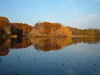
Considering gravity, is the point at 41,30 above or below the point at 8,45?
above

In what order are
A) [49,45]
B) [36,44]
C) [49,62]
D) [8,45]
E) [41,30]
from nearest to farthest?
1. [49,62]
2. [8,45]
3. [49,45]
4. [36,44]
5. [41,30]

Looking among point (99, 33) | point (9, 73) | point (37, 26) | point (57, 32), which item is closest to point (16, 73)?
point (9, 73)

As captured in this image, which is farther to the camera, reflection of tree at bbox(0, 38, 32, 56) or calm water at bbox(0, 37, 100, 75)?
reflection of tree at bbox(0, 38, 32, 56)

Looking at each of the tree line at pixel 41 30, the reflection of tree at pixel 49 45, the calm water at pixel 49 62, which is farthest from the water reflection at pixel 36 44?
the tree line at pixel 41 30

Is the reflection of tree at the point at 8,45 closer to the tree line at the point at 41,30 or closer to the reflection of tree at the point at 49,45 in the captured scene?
the reflection of tree at the point at 49,45

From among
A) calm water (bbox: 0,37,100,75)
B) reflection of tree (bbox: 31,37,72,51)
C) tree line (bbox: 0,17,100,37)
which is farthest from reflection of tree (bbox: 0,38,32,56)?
tree line (bbox: 0,17,100,37)

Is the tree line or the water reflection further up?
the tree line

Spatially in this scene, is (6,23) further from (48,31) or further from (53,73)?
(53,73)

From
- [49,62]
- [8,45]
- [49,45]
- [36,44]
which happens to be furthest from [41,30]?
[49,62]

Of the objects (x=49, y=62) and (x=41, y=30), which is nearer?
(x=49, y=62)

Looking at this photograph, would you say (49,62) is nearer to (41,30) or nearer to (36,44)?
(36,44)

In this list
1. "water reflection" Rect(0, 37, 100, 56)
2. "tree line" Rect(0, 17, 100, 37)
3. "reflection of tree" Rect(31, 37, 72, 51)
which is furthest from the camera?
"tree line" Rect(0, 17, 100, 37)

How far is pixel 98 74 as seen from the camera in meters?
7.33

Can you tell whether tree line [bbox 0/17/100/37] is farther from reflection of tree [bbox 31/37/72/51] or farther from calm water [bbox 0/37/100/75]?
calm water [bbox 0/37/100/75]
